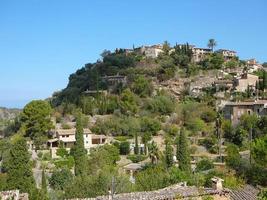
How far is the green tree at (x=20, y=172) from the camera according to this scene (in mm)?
30684

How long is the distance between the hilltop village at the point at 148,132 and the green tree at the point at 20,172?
0.08 meters

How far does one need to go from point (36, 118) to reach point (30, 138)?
8.21ft

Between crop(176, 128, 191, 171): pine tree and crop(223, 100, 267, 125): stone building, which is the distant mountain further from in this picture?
crop(176, 128, 191, 171): pine tree

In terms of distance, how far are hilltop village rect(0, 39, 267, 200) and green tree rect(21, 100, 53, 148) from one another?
12cm

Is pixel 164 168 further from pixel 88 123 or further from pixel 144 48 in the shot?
pixel 144 48

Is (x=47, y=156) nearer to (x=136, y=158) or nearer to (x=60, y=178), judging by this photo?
(x=136, y=158)

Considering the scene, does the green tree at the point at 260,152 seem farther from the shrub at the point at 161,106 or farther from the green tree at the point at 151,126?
the shrub at the point at 161,106

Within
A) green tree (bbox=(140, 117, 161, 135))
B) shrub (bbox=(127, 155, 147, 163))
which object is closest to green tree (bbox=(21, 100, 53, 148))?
shrub (bbox=(127, 155, 147, 163))

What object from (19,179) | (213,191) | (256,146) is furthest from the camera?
(19,179)

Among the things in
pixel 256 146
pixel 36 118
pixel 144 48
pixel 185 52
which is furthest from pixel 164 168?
pixel 144 48

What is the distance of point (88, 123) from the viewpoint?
57844 millimetres

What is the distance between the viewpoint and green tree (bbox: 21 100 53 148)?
51.0m

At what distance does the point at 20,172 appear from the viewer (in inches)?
1237

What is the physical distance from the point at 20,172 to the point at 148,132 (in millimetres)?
24323
